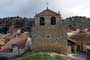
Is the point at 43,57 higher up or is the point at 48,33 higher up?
the point at 48,33

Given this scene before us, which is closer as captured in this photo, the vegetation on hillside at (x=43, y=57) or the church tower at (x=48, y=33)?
the vegetation on hillside at (x=43, y=57)

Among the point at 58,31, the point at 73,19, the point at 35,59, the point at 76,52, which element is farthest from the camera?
the point at 73,19

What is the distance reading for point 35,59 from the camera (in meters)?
43.5

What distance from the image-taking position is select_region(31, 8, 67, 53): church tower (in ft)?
160

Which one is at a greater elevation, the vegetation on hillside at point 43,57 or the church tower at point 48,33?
the church tower at point 48,33

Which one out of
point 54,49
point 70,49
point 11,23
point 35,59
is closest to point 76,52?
point 70,49

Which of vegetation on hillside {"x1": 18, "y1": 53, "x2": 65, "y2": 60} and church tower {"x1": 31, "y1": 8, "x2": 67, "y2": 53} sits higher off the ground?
church tower {"x1": 31, "y1": 8, "x2": 67, "y2": 53}

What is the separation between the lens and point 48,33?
49094 mm

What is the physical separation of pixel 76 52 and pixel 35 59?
445 inches

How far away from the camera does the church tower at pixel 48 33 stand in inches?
1923

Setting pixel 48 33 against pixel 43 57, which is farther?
pixel 48 33

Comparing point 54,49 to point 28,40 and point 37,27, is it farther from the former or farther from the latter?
point 28,40

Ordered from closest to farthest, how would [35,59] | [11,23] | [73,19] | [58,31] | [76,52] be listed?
[35,59] < [58,31] < [76,52] < [11,23] < [73,19]

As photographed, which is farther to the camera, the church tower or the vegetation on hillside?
the church tower
